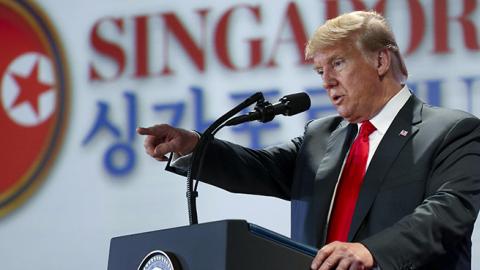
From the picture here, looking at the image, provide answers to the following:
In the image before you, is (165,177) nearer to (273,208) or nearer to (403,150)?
(273,208)

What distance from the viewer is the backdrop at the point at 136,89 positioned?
11.0 feet

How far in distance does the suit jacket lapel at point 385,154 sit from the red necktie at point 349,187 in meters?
0.04

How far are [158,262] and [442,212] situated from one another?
64cm

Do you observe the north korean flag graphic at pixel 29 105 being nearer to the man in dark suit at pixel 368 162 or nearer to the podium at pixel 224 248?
the man in dark suit at pixel 368 162

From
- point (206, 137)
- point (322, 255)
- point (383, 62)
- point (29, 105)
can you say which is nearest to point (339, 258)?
point (322, 255)

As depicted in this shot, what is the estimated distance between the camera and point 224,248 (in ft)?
5.60

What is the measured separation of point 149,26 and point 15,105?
2.17ft

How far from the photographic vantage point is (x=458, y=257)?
7.14 feet

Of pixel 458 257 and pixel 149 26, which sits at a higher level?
pixel 149 26

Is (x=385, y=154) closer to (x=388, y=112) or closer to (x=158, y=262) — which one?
(x=388, y=112)

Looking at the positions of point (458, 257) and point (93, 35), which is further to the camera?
point (93, 35)

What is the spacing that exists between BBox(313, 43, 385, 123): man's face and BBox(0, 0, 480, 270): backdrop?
815 mm

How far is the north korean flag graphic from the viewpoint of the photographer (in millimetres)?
3775

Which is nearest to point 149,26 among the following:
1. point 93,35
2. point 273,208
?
point 93,35
